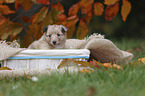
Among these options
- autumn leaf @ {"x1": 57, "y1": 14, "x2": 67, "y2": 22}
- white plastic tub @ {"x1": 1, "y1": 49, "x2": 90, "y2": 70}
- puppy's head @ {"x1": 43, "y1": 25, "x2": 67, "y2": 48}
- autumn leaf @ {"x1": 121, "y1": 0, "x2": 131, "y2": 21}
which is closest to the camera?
white plastic tub @ {"x1": 1, "y1": 49, "x2": 90, "y2": 70}

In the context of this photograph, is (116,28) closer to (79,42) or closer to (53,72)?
(79,42)

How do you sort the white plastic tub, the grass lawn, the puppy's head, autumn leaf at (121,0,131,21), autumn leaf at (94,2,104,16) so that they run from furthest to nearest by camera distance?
autumn leaf at (94,2,104,16) → autumn leaf at (121,0,131,21) → the puppy's head → the white plastic tub → the grass lawn

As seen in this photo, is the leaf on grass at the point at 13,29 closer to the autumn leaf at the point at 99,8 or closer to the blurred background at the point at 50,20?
the blurred background at the point at 50,20

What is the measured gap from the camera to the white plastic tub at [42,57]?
2285 mm

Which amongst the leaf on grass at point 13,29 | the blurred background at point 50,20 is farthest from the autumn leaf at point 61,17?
the leaf on grass at point 13,29

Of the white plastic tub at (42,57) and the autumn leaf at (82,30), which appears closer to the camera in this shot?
the white plastic tub at (42,57)

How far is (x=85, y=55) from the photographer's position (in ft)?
7.57

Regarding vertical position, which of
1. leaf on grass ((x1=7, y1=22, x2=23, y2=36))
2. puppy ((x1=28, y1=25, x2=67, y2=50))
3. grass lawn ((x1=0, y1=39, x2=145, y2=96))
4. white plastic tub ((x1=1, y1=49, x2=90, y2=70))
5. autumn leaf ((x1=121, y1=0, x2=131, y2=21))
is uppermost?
autumn leaf ((x1=121, y1=0, x2=131, y2=21))

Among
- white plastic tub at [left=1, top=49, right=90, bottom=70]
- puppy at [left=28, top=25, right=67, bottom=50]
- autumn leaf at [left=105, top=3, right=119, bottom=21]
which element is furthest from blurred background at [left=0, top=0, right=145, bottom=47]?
white plastic tub at [left=1, top=49, right=90, bottom=70]

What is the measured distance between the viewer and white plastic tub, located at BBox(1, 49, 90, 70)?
2.29 meters

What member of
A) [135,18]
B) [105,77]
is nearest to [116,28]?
[135,18]

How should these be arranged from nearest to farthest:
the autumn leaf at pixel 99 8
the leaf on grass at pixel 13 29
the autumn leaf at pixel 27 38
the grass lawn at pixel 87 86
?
1. the grass lawn at pixel 87 86
2. the autumn leaf at pixel 99 8
3. the leaf on grass at pixel 13 29
4. the autumn leaf at pixel 27 38

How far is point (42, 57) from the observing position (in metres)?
2.29

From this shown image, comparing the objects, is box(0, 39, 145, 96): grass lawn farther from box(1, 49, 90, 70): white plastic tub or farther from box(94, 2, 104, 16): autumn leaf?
box(94, 2, 104, 16): autumn leaf
